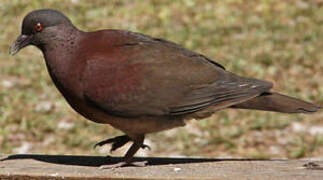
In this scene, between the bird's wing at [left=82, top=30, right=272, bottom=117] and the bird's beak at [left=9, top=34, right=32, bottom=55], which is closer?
the bird's wing at [left=82, top=30, right=272, bottom=117]

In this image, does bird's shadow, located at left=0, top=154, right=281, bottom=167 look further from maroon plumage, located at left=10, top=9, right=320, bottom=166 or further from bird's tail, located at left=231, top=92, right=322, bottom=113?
bird's tail, located at left=231, top=92, right=322, bottom=113

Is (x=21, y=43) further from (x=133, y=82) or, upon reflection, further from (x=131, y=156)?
(x=131, y=156)

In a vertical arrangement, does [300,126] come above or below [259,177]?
above

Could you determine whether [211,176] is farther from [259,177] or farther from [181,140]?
[181,140]

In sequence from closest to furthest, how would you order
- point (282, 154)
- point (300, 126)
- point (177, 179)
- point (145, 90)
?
point (177, 179)
point (145, 90)
point (282, 154)
point (300, 126)

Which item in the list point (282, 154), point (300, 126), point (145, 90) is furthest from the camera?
point (300, 126)

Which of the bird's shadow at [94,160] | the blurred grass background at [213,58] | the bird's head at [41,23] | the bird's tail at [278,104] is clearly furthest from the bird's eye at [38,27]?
the blurred grass background at [213,58]

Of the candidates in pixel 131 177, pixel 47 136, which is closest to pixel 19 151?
pixel 47 136

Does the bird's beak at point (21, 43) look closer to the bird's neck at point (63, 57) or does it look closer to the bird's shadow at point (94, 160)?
the bird's neck at point (63, 57)

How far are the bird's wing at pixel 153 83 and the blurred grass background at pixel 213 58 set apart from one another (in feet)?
7.42

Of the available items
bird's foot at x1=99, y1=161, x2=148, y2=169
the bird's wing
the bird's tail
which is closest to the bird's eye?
the bird's wing

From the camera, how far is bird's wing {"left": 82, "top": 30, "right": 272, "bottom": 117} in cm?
434

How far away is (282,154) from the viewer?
6.73m

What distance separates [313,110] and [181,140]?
2697 millimetres
